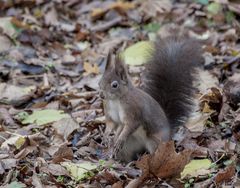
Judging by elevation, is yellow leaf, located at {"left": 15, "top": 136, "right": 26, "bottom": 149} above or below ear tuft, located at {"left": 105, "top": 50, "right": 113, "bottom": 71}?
below

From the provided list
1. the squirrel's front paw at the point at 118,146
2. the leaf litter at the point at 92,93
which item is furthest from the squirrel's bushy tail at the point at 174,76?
the squirrel's front paw at the point at 118,146

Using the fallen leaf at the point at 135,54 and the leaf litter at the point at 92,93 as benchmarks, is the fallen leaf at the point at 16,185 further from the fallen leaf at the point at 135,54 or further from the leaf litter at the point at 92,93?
the fallen leaf at the point at 135,54

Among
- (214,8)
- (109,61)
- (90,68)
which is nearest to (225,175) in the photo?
(109,61)

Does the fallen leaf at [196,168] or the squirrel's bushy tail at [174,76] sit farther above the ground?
the squirrel's bushy tail at [174,76]

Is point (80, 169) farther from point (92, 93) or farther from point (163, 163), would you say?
point (92, 93)

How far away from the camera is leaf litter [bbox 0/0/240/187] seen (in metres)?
3.61

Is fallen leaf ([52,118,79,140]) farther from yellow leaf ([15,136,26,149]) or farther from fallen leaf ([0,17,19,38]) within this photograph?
fallen leaf ([0,17,19,38])

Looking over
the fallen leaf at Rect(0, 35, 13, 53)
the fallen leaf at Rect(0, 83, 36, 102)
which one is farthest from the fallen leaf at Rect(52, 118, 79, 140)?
the fallen leaf at Rect(0, 35, 13, 53)

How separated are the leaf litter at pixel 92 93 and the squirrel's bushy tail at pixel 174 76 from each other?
192 millimetres

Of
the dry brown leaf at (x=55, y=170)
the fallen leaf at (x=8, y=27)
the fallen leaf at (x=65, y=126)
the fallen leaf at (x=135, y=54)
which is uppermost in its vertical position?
the fallen leaf at (x=8, y=27)

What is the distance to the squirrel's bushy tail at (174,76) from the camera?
419 centimetres

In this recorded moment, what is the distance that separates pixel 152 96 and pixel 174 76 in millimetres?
219

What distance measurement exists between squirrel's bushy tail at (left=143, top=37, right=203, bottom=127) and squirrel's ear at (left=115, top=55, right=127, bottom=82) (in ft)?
0.93

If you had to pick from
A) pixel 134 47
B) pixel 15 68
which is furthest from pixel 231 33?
pixel 15 68
